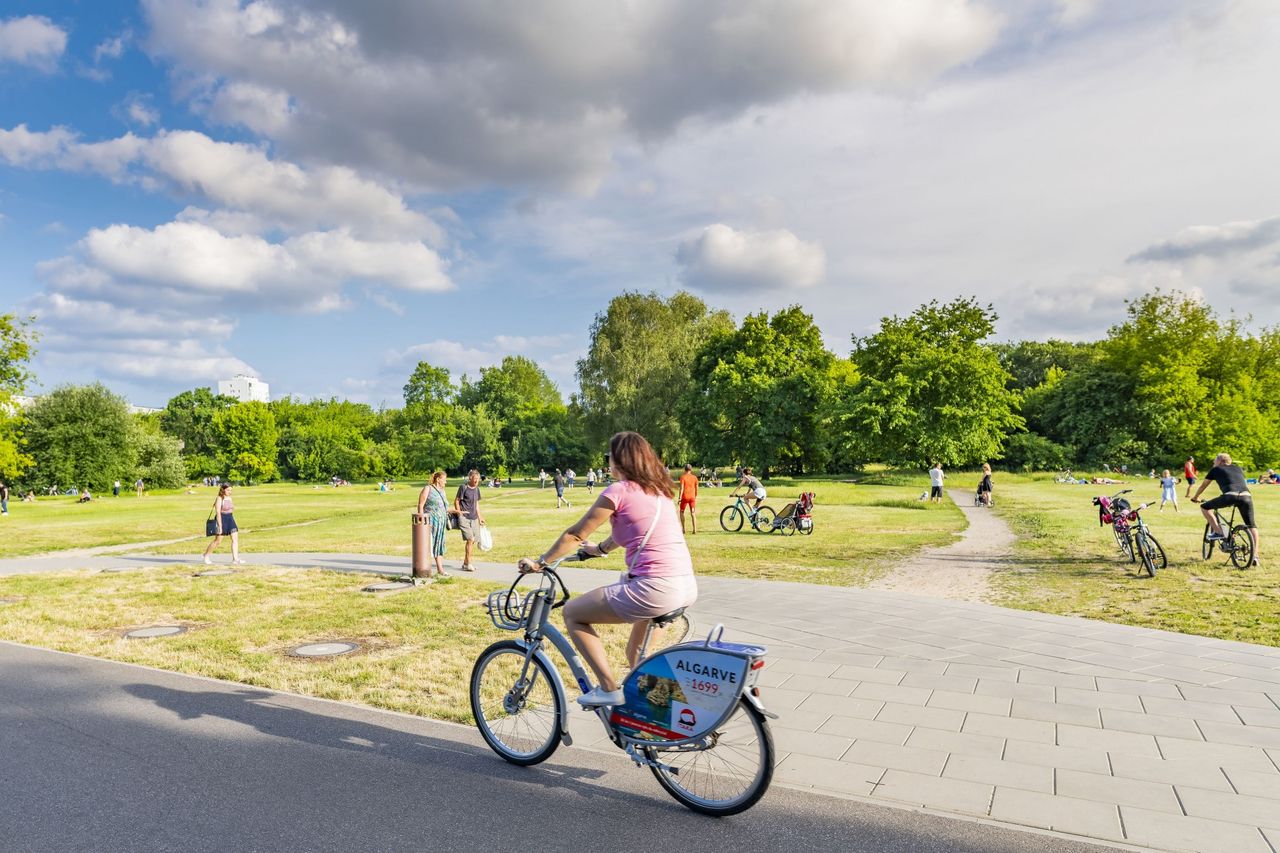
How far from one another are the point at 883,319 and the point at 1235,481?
39.1 metres

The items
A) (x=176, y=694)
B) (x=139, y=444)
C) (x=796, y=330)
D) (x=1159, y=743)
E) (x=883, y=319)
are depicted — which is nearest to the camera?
(x=1159, y=743)

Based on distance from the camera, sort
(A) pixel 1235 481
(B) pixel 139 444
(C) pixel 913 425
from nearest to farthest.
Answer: (A) pixel 1235 481 → (C) pixel 913 425 → (B) pixel 139 444

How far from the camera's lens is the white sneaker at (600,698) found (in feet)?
14.1

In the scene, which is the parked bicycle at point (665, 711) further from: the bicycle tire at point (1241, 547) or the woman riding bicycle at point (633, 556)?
the bicycle tire at point (1241, 547)

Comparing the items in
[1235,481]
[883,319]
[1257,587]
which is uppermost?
[883,319]

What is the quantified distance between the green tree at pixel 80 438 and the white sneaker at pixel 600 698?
233 feet

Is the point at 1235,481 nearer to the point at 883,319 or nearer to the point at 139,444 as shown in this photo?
the point at 883,319

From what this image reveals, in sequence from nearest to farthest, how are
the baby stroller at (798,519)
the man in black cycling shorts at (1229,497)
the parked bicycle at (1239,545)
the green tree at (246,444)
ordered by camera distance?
the man in black cycling shorts at (1229,497) < the parked bicycle at (1239,545) < the baby stroller at (798,519) < the green tree at (246,444)

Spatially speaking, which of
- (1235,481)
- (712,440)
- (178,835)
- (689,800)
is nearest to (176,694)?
(178,835)

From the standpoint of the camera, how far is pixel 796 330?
55781 mm

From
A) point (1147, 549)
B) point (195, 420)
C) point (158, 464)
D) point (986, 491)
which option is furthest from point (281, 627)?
point (195, 420)

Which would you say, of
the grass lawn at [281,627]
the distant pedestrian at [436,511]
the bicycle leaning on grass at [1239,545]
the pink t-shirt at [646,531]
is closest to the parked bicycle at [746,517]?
the distant pedestrian at [436,511]

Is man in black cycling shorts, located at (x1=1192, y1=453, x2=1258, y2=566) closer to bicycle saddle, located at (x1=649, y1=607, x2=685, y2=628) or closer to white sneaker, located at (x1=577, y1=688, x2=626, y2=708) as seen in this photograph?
bicycle saddle, located at (x1=649, y1=607, x2=685, y2=628)

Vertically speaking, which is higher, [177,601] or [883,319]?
[883,319]
